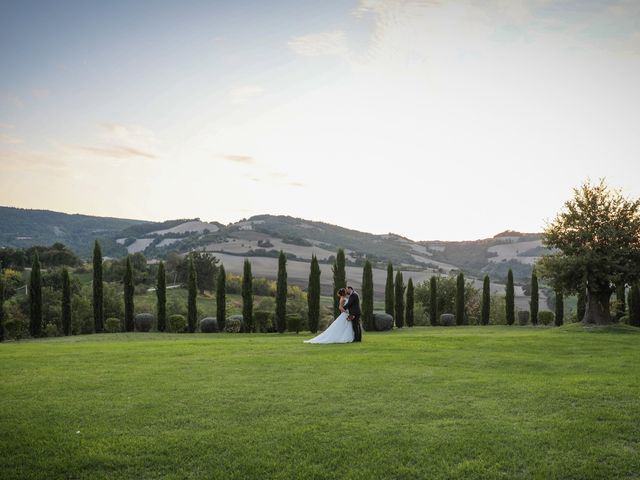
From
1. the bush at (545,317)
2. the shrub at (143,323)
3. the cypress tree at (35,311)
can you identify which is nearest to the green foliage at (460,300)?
the bush at (545,317)

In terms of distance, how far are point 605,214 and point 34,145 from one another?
34.3 meters

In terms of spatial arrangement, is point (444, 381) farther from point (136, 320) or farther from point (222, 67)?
point (136, 320)

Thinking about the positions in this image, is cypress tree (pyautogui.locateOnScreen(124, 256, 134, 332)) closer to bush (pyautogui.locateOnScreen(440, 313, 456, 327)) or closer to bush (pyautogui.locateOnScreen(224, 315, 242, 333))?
bush (pyautogui.locateOnScreen(224, 315, 242, 333))

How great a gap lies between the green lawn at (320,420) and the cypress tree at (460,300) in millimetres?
37813

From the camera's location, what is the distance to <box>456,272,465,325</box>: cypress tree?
172 feet

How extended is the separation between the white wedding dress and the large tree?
18.6 m

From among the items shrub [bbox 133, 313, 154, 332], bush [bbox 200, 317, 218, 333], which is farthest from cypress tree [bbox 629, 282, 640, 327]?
shrub [bbox 133, 313, 154, 332]

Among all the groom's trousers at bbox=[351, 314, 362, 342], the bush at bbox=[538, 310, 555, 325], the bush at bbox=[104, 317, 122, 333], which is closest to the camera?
the groom's trousers at bbox=[351, 314, 362, 342]

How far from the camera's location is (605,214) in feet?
111

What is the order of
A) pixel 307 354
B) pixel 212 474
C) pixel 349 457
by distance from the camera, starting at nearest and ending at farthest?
pixel 212 474, pixel 349 457, pixel 307 354

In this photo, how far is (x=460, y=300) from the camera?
5238 centimetres

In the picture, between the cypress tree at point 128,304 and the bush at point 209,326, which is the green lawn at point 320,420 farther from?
the cypress tree at point 128,304

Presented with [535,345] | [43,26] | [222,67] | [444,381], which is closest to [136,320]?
[222,67]

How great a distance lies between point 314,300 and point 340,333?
20539 mm
